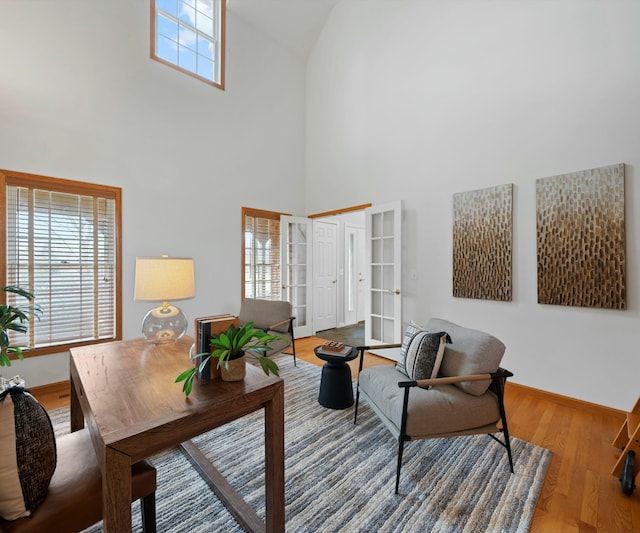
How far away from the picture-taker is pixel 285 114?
15.6 ft

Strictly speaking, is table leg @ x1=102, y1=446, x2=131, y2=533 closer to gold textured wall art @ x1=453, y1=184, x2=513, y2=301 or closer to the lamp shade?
the lamp shade

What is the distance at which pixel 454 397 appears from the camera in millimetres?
1711

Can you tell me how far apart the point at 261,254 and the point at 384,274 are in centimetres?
193

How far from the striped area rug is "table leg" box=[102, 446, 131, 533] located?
67 centimetres

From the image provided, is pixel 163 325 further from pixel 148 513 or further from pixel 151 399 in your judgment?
pixel 148 513

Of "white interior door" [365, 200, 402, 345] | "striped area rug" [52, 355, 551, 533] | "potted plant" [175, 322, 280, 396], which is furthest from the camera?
"white interior door" [365, 200, 402, 345]

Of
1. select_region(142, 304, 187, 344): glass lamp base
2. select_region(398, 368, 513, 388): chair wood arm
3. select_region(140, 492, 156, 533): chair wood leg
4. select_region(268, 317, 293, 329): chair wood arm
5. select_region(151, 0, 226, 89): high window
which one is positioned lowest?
select_region(140, 492, 156, 533): chair wood leg

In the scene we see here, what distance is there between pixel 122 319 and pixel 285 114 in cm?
381

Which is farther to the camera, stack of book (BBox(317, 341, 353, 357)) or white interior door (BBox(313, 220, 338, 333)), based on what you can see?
white interior door (BBox(313, 220, 338, 333))

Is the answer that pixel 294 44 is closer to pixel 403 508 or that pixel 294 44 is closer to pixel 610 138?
pixel 610 138

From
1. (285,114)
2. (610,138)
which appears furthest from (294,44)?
(610,138)

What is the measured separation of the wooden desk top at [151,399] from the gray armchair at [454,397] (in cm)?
84

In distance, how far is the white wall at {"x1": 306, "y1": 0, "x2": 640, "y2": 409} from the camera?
239 centimetres

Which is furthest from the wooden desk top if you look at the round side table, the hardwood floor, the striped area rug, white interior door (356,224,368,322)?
white interior door (356,224,368,322)
